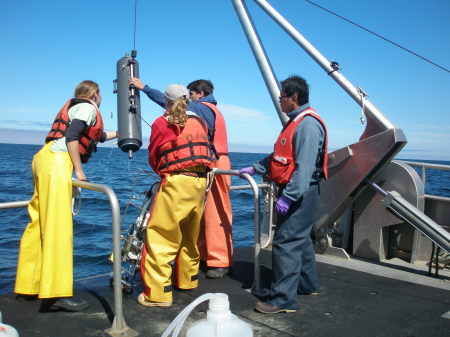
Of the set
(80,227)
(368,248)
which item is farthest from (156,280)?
(80,227)

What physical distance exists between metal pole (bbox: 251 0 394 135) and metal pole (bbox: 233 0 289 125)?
10.3 inches

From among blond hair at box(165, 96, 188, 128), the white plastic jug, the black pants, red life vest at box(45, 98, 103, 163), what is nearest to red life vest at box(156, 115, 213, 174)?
blond hair at box(165, 96, 188, 128)

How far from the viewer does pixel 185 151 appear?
3.62m

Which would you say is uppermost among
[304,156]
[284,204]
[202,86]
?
[202,86]

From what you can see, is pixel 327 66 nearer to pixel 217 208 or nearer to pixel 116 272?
pixel 217 208

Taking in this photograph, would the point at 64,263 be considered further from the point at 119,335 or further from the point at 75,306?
the point at 119,335

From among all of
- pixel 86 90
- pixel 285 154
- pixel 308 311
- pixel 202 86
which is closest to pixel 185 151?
pixel 285 154

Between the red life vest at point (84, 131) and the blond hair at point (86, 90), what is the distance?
0.07 m

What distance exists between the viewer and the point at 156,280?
360 cm

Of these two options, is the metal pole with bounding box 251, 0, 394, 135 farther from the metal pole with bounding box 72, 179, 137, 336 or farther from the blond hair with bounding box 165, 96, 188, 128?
the metal pole with bounding box 72, 179, 137, 336

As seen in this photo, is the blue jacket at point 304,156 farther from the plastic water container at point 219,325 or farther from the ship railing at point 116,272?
the plastic water container at point 219,325

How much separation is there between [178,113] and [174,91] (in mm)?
190

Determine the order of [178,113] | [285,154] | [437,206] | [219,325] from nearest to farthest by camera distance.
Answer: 1. [219,325]
2. [285,154]
3. [178,113]
4. [437,206]

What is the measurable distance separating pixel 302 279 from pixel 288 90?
5.26 ft
